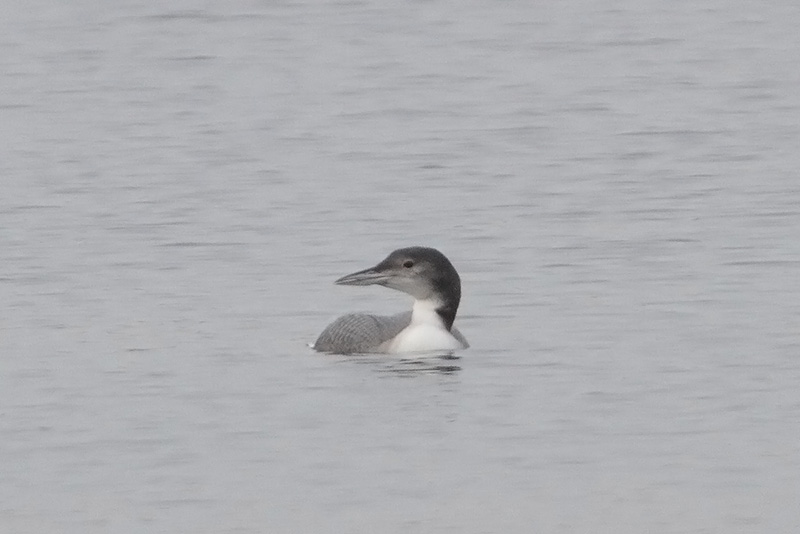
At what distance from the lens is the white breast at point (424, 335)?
13.8 m

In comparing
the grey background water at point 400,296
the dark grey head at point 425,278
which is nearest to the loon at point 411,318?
the dark grey head at point 425,278

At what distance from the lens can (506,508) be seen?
397 inches

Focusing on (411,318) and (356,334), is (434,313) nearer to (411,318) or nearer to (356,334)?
(411,318)

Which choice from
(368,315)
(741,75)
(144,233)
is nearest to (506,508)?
(368,315)

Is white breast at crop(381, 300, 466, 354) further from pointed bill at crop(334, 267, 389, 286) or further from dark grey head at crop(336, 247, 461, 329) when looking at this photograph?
pointed bill at crop(334, 267, 389, 286)

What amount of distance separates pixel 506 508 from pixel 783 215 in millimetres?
8680

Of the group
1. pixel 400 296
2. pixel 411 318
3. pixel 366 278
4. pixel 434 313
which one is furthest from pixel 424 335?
pixel 400 296

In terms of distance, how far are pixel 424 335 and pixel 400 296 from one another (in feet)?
10.6

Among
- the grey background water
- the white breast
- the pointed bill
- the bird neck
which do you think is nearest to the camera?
the grey background water

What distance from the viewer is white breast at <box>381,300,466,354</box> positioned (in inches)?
541

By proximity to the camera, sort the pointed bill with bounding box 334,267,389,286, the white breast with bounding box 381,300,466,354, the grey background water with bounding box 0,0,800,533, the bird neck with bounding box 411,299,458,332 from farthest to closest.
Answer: the pointed bill with bounding box 334,267,389,286, the bird neck with bounding box 411,299,458,332, the white breast with bounding box 381,300,466,354, the grey background water with bounding box 0,0,800,533

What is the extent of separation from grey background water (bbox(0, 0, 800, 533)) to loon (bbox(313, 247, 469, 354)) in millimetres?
176

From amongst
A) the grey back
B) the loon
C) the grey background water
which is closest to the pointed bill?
the loon

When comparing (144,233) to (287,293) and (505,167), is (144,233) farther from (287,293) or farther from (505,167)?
(505,167)
